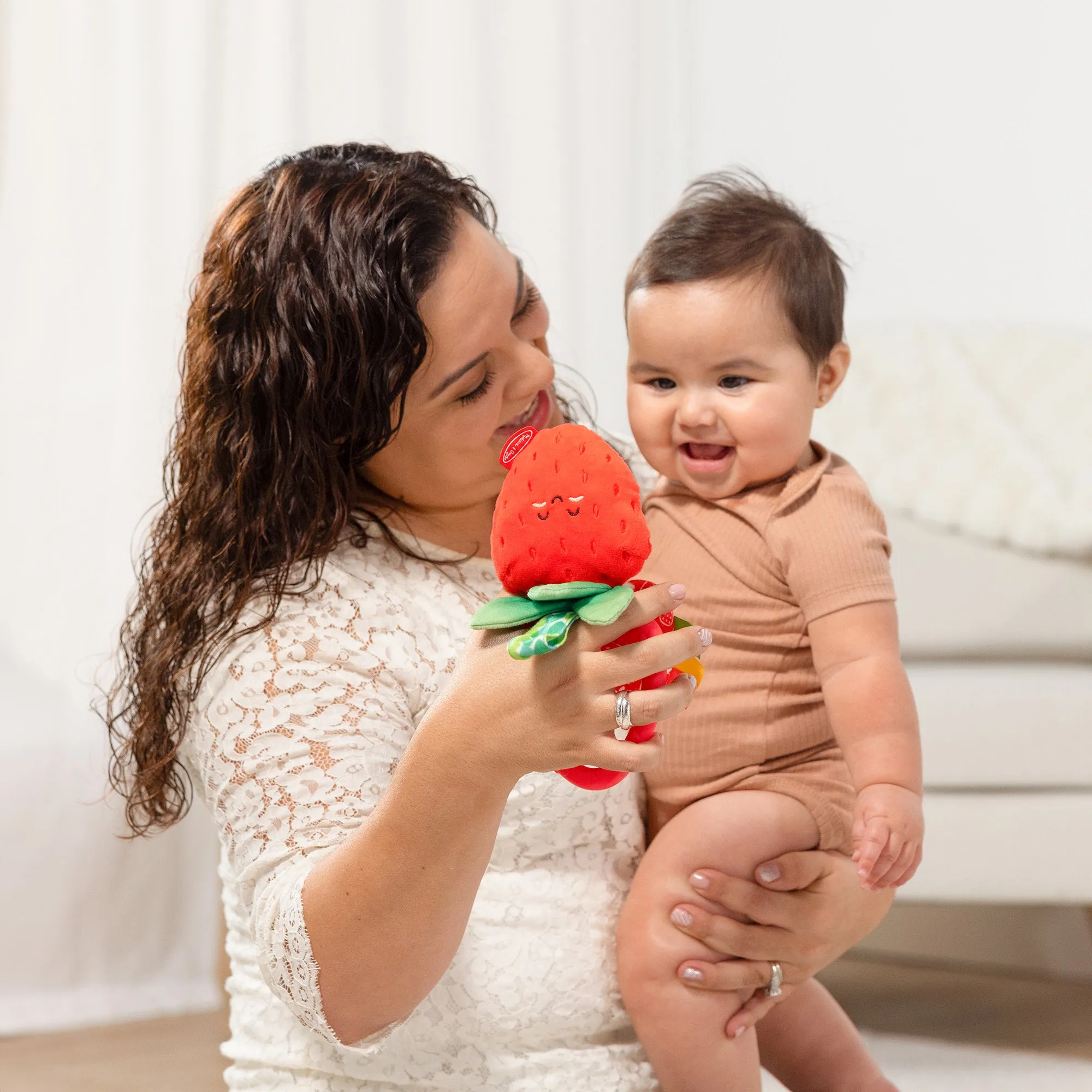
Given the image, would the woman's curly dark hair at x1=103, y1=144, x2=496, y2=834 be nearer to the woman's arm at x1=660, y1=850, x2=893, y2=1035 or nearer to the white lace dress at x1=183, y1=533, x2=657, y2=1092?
the white lace dress at x1=183, y1=533, x2=657, y2=1092

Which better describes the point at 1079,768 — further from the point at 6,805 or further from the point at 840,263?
the point at 6,805

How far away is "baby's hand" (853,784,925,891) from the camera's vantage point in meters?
0.93

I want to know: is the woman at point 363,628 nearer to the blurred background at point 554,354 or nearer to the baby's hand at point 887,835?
the baby's hand at point 887,835

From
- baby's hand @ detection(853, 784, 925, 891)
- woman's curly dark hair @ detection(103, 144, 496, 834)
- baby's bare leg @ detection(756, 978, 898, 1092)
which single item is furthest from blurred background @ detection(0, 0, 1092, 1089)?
woman's curly dark hair @ detection(103, 144, 496, 834)

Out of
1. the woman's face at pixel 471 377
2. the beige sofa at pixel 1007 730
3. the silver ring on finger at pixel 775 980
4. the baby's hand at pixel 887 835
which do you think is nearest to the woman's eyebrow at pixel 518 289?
the woman's face at pixel 471 377

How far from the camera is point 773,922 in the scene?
A: 1033 millimetres

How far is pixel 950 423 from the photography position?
195 cm

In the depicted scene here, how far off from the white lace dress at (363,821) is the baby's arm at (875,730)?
0.68 ft

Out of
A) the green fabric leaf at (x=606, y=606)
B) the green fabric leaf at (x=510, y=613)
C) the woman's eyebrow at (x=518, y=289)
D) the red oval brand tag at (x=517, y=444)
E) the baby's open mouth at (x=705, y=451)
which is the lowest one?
the baby's open mouth at (x=705, y=451)

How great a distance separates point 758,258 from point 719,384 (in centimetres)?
11

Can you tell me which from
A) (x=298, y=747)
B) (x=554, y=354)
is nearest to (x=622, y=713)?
(x=298, y=747)

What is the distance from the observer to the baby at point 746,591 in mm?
1010

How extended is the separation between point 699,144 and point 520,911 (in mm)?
2427

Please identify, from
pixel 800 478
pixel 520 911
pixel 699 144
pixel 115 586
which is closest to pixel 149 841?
pixel 115 586
